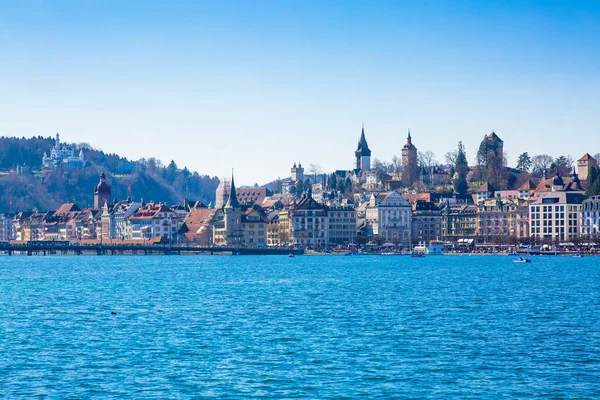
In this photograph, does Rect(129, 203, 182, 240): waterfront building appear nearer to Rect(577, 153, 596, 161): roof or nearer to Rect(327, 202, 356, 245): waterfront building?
Rect(327, 202, 356, 245): waterfront building

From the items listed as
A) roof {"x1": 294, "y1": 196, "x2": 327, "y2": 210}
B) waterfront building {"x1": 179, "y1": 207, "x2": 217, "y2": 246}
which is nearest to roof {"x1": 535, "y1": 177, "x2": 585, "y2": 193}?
roof {"x1": 294, "y1": 196, "x2": 327, "y2": 210}

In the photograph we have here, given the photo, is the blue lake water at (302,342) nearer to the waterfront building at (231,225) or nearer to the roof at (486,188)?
the waterfront building at (231,225)

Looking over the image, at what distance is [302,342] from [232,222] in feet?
449

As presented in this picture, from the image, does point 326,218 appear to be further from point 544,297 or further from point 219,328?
point 219,328

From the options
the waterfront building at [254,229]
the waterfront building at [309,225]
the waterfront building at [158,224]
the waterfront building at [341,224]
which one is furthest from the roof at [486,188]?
the waterfront building at [158,224]

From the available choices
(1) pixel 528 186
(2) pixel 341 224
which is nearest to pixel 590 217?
(1) pixel 528 186

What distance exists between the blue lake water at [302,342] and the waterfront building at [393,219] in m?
111

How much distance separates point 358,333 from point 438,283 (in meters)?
34.8

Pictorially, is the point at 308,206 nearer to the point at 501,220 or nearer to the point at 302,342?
the point at 501,220

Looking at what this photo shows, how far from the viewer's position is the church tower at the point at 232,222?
17562 centimetres

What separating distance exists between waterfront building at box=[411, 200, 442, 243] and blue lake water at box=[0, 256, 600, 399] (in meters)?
114

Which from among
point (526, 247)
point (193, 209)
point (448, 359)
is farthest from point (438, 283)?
point (193, 209)

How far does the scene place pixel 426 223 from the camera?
601 feet

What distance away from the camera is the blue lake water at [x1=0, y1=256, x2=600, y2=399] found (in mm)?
31375
